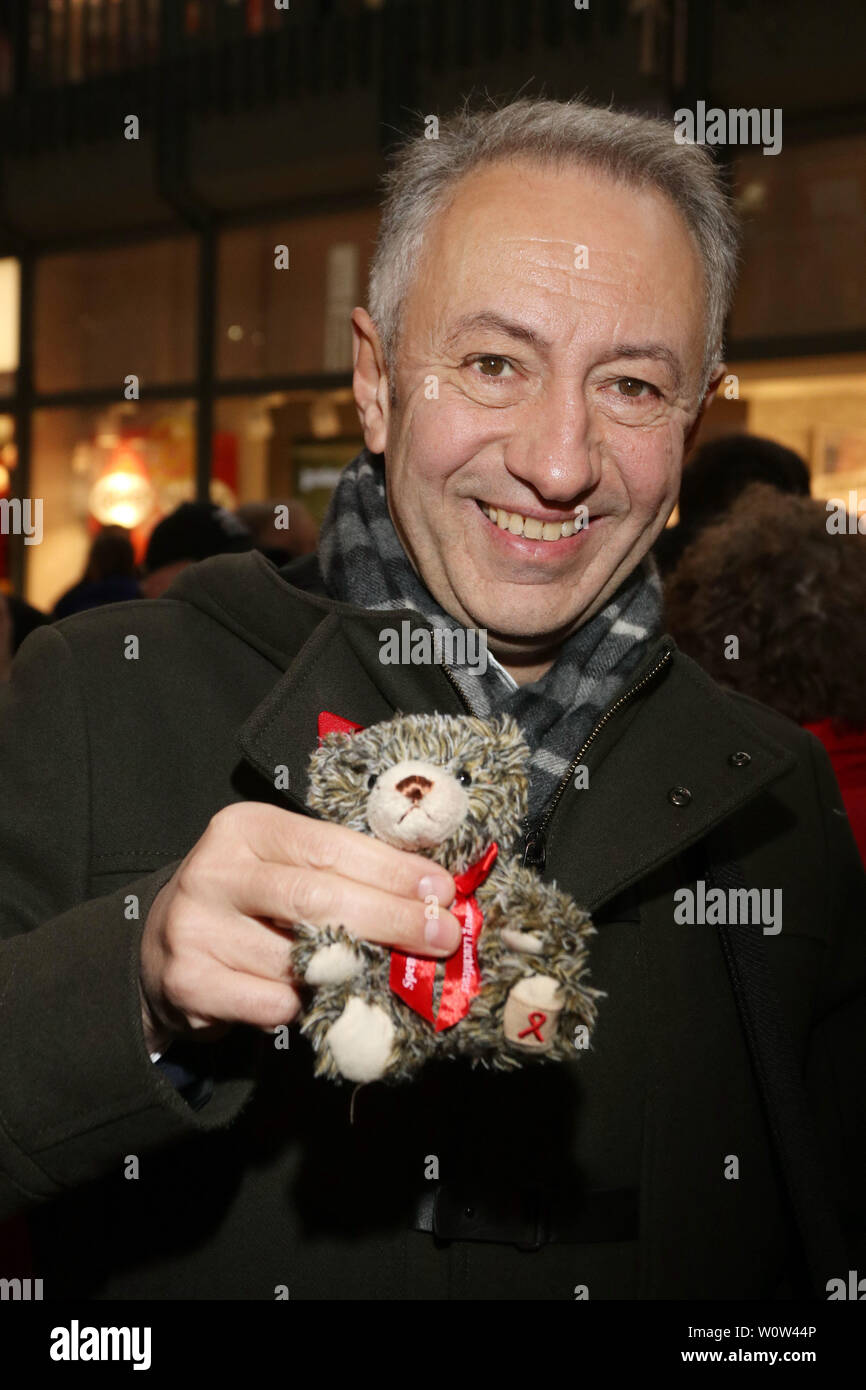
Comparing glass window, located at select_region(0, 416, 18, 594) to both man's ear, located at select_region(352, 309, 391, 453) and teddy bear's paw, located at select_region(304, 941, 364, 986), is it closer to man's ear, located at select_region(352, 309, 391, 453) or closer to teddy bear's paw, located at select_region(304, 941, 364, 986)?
man's ear, located at select_region(352, 309, 391, 453)

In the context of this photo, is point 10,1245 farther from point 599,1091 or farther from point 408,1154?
point 599,1091

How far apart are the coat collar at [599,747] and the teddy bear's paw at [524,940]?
1.40 ft

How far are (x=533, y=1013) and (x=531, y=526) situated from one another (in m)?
0.80

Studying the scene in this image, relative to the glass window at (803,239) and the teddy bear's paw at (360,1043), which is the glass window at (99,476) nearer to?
the glass window at (803,239)

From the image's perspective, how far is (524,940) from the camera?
1205mm

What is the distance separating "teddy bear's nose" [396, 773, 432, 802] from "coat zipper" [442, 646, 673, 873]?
433mm

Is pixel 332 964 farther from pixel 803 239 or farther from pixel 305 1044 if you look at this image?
pixel 803 239

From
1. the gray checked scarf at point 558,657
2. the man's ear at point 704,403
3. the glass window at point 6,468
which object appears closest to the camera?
the gray checked scarf at point 558,657

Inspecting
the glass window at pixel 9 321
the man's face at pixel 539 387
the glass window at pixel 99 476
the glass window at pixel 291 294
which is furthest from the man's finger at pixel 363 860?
the glass window at pixel 9 321

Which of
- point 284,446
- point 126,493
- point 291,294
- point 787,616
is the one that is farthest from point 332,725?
point 126,493

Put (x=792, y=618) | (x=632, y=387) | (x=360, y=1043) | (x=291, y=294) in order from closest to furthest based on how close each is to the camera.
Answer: (x=360, y=1043) → (x=632, y=387) → (x=792, y=618) → (x=291, y=294)

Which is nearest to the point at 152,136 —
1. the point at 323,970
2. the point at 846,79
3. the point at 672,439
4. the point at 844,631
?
the point at 846,79

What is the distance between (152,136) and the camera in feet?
35.7

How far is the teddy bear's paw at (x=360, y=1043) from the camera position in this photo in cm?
115
